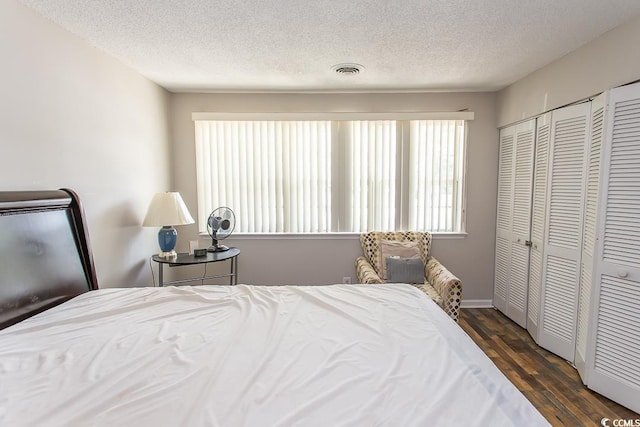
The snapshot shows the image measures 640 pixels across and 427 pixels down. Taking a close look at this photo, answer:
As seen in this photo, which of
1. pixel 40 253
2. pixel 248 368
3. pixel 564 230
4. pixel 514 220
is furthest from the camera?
pixel 514 220

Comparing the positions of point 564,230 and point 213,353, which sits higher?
point 564,230

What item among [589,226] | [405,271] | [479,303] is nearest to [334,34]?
[405,271]

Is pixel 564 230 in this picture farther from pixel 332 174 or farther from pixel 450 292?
pixel 332 174

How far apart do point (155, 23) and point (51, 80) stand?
695mm

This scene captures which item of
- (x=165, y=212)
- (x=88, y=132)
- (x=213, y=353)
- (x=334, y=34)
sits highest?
(x=334, y=34)

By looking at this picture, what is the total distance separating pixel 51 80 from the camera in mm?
1758

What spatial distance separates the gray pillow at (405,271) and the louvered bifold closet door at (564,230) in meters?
1.01

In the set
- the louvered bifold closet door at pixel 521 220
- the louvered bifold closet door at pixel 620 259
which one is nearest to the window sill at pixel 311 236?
the louvered bifold closet door at pixel 521 220

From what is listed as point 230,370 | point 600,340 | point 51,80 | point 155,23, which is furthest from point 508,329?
point 51,80

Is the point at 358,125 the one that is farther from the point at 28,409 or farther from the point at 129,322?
the point at 28,409

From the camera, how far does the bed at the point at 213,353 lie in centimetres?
85

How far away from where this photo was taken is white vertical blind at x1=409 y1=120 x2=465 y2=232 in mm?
3291

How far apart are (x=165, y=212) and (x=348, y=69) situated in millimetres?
1996

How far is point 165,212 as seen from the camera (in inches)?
102
